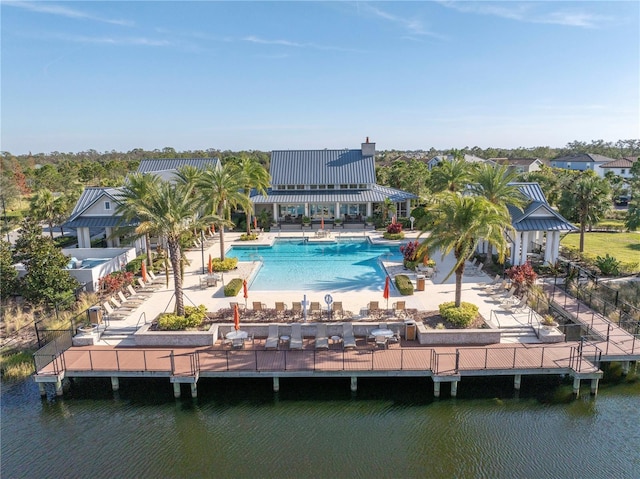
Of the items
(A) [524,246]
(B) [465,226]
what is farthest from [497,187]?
(B) [465,226]

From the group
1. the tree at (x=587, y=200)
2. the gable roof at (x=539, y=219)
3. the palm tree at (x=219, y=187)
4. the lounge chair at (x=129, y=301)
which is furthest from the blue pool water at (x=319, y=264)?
the tree at (x=587, y=200)

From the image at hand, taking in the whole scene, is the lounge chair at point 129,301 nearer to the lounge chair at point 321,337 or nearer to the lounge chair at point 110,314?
the lounge chair at point 110,314

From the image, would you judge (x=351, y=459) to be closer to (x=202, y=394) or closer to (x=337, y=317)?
(x=202, y=394)

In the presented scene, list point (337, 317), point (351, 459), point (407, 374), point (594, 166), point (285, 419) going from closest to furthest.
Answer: point (351, 459) < point (285, 419) < point (407, 374) < point (337, 317) < point (594, 166)

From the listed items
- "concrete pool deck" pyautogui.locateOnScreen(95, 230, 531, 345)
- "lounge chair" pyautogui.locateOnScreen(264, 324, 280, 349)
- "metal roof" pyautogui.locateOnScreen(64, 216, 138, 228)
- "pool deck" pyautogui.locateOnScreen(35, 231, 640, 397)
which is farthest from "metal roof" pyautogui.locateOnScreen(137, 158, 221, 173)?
"lounge chair" pyautogui.locateOnScreen(264, 324, 280, 349)

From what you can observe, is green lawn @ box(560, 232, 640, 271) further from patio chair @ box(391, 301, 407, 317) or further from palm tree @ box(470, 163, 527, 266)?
patio chair @ box(391, 301, 407, 317)

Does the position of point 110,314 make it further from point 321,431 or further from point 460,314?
point 460,314

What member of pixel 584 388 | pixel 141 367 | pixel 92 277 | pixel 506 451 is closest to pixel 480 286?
pixel 584 388

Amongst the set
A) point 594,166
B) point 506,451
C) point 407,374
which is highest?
point 594,166
